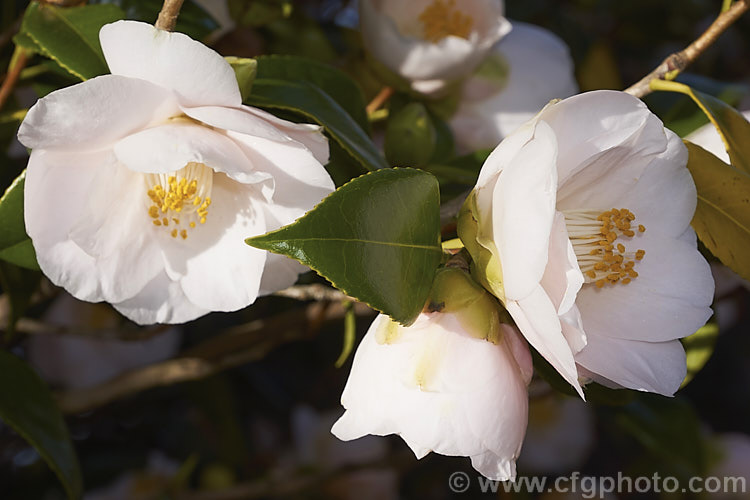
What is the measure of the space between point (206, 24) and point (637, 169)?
46cm

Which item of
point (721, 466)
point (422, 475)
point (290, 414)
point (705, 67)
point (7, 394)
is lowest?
point (422, 475)

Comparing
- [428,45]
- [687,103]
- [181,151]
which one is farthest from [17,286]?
[687,103]

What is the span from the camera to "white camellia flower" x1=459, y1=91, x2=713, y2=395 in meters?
0.51

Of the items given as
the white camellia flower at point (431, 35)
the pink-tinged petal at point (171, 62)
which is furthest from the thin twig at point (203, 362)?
the pink-tinged petal at point (171, 62)

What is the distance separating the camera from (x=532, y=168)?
20.3 inches

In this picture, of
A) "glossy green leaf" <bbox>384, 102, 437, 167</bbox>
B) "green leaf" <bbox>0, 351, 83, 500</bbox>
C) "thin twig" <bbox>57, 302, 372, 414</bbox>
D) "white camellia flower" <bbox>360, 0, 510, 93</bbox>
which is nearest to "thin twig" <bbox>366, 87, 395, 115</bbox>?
"white camellia flower" <bbox>360, 0, 510, 93</bbox>

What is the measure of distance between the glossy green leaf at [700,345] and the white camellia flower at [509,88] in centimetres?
33

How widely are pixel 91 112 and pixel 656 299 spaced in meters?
0.44

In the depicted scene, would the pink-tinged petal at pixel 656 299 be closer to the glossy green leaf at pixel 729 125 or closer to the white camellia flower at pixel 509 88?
the glossy green leaf at pixel 729 125

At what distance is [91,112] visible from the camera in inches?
Answer: 21.7

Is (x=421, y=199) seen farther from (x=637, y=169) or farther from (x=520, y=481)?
(x=520, y=481)

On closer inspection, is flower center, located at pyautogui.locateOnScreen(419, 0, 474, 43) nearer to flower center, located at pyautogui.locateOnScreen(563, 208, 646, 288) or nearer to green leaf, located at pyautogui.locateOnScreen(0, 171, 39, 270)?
flower center, located at pyautogui.locateOnScreen(563, 208, 646, 288)

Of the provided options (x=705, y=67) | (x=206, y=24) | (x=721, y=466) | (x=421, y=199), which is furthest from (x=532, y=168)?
(x=705, y=67)

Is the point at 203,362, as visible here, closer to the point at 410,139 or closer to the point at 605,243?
the point at 410,139
